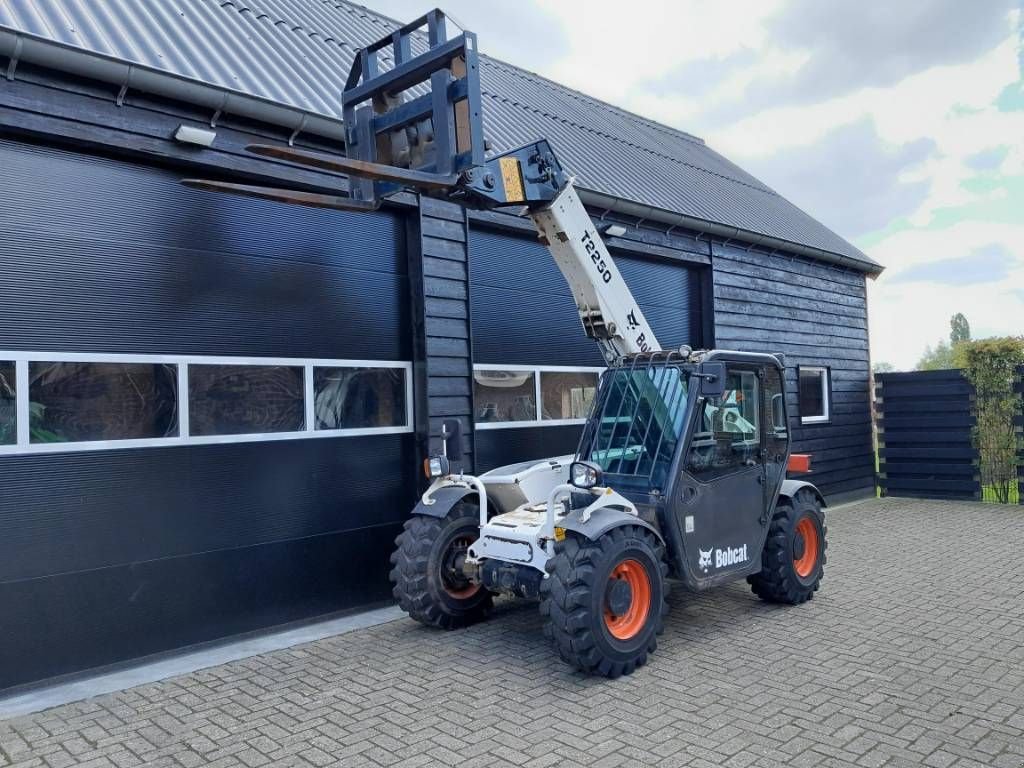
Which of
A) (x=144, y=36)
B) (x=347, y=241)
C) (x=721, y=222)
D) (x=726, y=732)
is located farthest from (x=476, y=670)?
(x=721, y=222)

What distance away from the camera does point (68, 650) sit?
4727 mm

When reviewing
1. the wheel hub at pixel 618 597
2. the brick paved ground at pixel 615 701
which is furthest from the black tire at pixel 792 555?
the wheel hub at pixel 618 597

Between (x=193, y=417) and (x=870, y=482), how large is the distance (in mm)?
10976

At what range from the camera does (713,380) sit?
5062mm

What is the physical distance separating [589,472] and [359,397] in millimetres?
2401

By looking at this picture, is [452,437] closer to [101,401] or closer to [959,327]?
[101,401]

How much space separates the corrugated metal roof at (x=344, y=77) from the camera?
17.4 feet

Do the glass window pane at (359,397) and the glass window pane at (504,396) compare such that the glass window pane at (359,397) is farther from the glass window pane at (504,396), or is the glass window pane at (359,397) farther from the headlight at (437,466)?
the headlight at (437,466)

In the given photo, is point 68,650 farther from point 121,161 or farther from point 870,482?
point 870,482

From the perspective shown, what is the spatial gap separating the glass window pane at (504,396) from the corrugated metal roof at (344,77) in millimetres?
2220

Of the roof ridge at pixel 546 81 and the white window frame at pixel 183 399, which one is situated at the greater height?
the roof ridge at pixel 546 81

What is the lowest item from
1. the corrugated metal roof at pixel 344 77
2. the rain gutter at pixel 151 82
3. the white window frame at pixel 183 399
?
the white window frame at pixel 183 399

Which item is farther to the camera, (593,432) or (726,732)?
(593,432)

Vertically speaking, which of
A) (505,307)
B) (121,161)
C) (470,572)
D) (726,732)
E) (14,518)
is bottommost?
(726,732)
